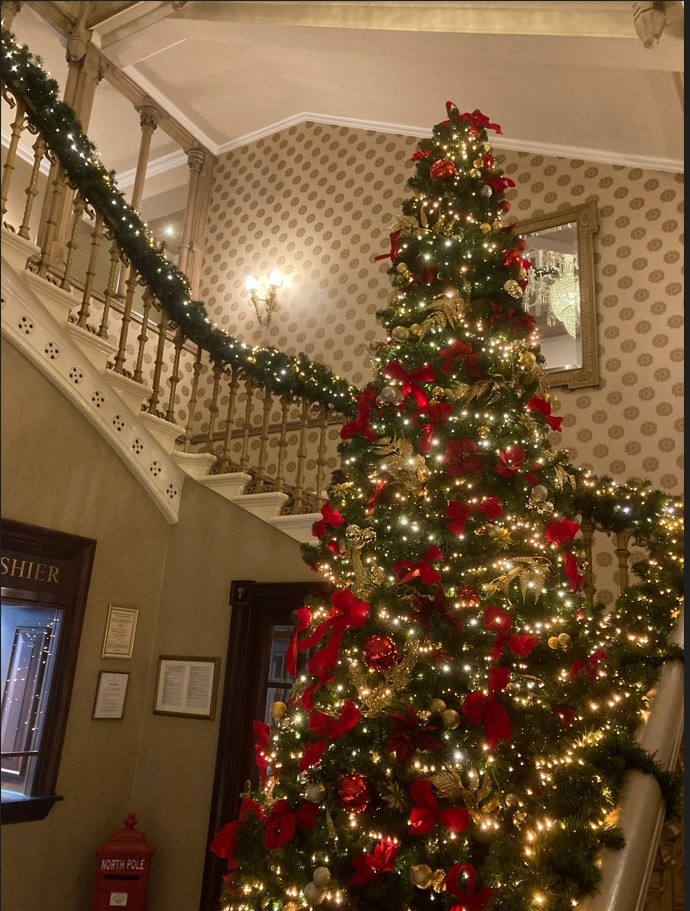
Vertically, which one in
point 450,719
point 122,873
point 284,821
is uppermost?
point 450,719

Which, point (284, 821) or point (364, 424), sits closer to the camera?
point (284, 821)

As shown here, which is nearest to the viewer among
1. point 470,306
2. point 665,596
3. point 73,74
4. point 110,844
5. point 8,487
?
point 665,596

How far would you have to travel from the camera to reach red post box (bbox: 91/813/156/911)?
362 cm

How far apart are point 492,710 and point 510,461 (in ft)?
2.66

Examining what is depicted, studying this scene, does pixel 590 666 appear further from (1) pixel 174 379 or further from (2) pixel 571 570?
(1) pixel 174 379

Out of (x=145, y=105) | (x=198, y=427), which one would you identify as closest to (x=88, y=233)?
(x=145, y=105)

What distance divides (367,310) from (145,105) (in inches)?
124

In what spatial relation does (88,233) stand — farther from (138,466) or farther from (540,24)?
(540,24)

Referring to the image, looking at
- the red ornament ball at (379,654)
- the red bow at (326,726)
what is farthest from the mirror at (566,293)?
the red bow at (326,726)

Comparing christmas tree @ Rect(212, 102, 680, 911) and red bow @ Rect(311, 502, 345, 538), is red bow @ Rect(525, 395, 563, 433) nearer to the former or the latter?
christmas tree @ Rect(212, 102, 680, 911)

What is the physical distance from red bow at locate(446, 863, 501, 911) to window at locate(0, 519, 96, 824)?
247 cm

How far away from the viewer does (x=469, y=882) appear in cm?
182

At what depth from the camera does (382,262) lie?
696 cm

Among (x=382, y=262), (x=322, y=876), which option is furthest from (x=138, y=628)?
(x=382, y=262)
